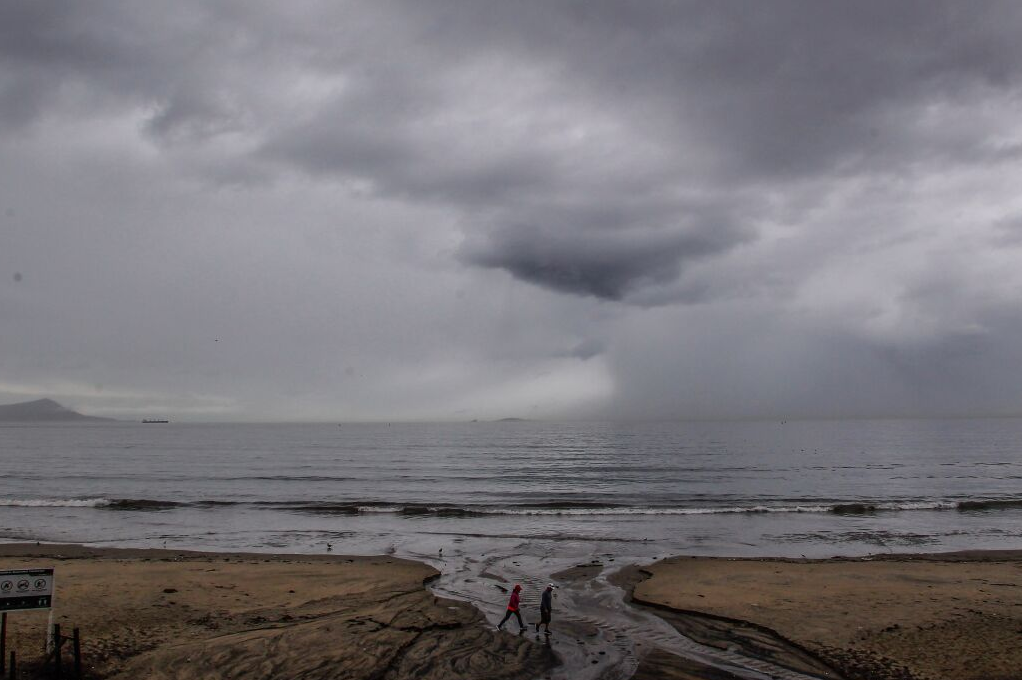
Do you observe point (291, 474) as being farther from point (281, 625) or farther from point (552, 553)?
point (281, 625)

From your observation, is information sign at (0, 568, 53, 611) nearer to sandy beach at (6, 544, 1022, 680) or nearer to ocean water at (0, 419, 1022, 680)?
sandy beach at (6, 544, 1022, 680)

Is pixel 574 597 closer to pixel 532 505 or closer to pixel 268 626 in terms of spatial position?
pixel 268 626

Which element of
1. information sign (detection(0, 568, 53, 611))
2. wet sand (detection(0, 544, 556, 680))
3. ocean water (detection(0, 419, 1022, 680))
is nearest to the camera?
information sign (detection(0, 568, 53, 611))

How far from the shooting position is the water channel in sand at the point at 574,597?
17.3 m

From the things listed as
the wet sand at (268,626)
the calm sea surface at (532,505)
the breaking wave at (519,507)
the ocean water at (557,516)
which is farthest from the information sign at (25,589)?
the breaking wave at (519,507)

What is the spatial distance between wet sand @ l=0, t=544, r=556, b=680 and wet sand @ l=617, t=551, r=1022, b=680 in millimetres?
6047

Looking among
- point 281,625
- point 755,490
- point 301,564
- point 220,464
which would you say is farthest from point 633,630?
point 220,464

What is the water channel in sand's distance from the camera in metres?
17.3

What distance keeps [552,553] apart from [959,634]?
18454 mm

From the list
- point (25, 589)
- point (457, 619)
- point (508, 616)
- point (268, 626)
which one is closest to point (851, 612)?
point (508, 616)

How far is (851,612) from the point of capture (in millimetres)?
21391

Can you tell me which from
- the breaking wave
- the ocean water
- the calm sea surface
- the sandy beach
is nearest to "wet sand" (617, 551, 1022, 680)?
the sandy beach

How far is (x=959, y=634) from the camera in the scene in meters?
19.1

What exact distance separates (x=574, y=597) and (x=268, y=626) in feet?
37.8
